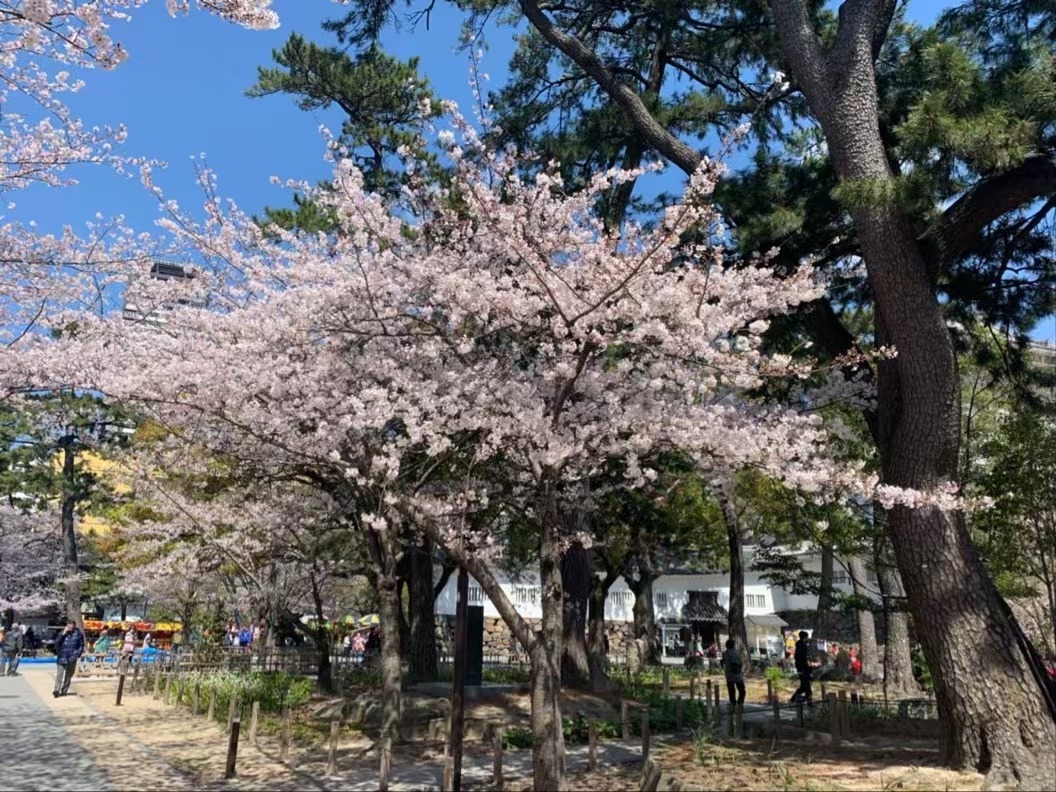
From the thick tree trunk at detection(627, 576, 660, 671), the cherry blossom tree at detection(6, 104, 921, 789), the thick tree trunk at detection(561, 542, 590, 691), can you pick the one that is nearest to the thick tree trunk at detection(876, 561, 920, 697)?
the thick tree trunk at detection(561, 542, 590, 691)

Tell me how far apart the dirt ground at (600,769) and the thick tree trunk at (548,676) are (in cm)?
117

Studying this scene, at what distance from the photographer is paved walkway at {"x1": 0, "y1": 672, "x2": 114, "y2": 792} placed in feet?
26.2

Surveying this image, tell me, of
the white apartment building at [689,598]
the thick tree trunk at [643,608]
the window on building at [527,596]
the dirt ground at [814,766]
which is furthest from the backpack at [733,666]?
the window on building at [527,596]

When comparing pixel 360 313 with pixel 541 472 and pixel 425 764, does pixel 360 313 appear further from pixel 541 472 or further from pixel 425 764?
pixel 425 764

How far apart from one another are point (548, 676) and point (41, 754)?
23.7 feet

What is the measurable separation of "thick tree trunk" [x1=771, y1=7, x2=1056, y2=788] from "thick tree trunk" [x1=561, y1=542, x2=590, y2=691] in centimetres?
707

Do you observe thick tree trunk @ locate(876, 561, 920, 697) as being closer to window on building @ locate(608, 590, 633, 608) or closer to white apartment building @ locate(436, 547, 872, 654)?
white apartment building @ locate(436, 547, 872, 654)

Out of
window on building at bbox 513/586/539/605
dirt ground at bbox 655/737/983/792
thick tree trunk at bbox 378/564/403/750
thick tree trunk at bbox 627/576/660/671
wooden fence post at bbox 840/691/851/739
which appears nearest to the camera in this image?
dirt ground at bbox 655/737/983/792

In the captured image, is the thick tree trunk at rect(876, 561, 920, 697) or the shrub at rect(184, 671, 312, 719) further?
the thick tree trunk at rect(876, 561, 920, 697)

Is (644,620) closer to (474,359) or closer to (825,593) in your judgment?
(825,593)

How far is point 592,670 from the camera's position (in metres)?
15.4

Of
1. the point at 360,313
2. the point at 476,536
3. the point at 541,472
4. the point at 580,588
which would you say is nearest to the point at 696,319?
the point at 541,472

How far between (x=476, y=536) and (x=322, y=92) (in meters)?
9.59

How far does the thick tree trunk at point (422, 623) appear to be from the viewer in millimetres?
16688
